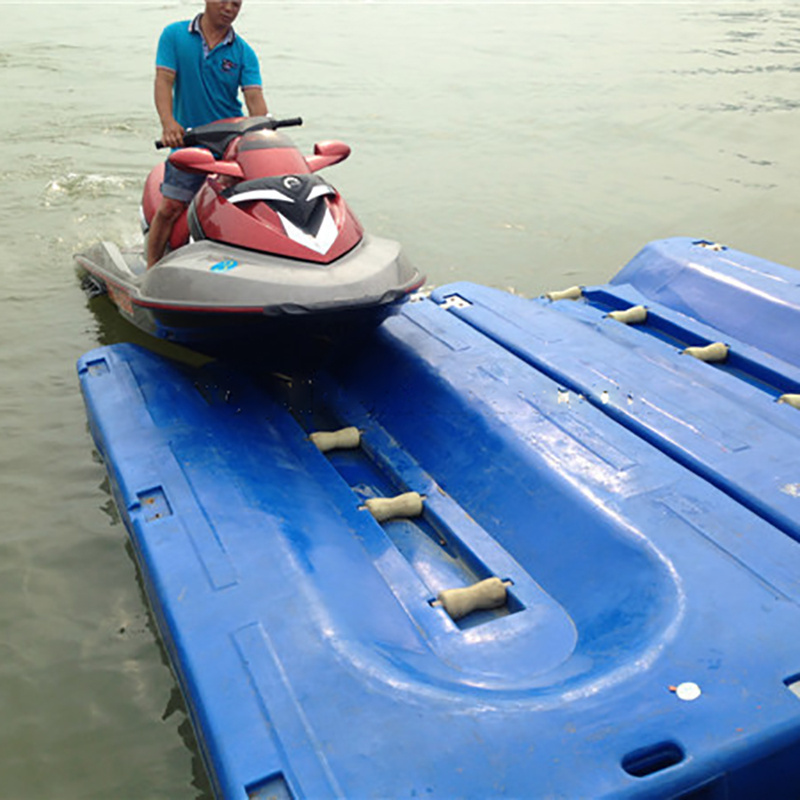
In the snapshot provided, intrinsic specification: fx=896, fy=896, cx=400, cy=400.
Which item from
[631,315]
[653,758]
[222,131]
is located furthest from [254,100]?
[653,758]

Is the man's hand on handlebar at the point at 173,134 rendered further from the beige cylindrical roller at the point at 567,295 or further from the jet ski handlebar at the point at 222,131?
the beige cylindrical roller at the point at 567,295

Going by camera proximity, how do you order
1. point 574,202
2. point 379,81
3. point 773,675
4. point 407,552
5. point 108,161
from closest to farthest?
point 773,675 → point 407,552 → point 574,202 → point 108,161 → point 379,81

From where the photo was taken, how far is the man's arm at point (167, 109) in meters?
3.15

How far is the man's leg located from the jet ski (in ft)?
0.72

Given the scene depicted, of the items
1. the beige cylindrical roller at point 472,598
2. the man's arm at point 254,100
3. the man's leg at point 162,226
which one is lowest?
the beige cylindrical roller at point 472,598

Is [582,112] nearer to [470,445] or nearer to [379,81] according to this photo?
[379,81]

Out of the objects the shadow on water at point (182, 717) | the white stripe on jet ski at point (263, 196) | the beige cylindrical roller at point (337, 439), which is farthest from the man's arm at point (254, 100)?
the shadow on water at point (182, 717)

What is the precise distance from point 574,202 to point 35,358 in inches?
148

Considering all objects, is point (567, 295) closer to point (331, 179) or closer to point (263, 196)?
point (263, 196)

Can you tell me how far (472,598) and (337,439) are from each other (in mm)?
858

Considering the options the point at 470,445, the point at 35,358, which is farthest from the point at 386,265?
the point at 35,358

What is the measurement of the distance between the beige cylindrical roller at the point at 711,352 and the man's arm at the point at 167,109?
198cm

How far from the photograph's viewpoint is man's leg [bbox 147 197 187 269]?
3172 mm

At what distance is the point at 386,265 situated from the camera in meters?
2.69
